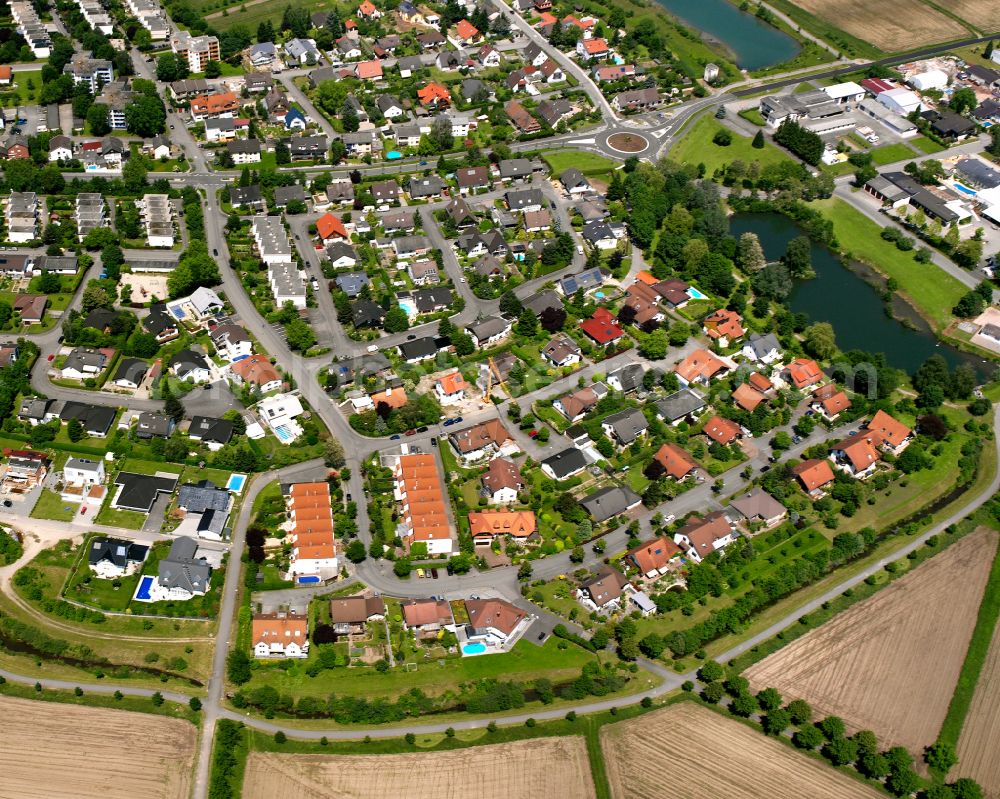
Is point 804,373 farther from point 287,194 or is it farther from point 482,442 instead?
point 287,194

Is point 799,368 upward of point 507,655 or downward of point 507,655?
upward

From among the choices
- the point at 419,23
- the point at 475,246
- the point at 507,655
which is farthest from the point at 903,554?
the point at 419,23

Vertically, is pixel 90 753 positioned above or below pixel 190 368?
below

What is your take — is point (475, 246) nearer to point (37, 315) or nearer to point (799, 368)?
point (799, 368)

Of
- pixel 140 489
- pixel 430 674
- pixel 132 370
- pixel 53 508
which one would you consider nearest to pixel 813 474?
pixel 430 674

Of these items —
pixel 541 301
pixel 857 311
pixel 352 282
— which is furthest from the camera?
pixel 857 311

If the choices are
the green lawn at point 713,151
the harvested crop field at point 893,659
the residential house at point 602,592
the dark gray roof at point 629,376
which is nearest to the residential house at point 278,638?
the residential house at point 602,592
